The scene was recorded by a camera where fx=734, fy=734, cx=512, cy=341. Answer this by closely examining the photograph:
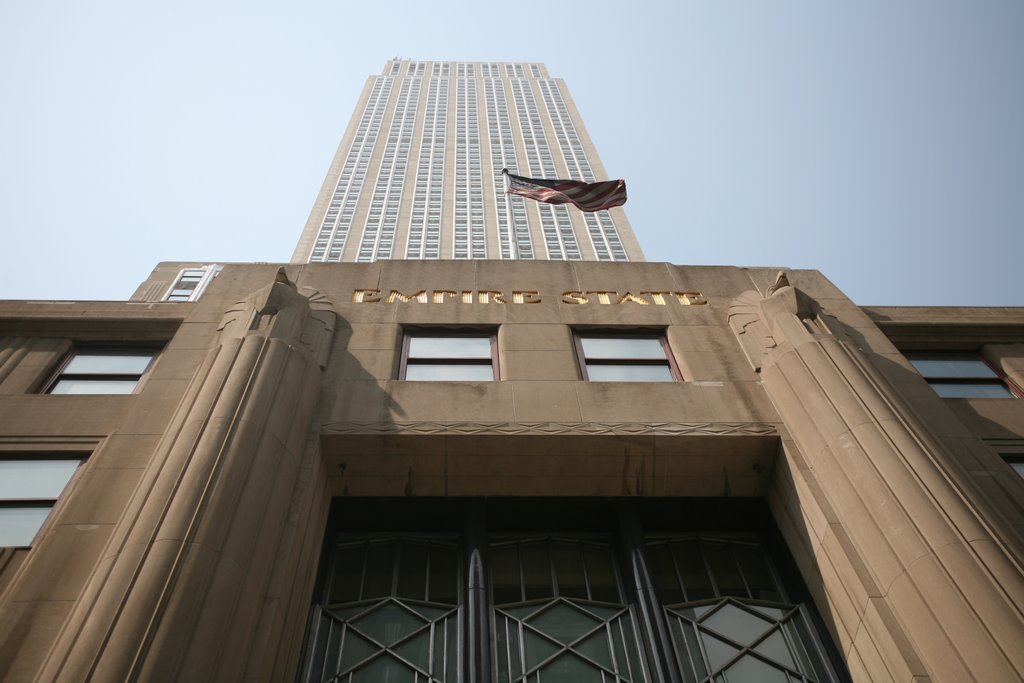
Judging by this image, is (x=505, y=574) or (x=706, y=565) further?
(x=706, y=565)

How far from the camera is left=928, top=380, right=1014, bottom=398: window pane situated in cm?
1628

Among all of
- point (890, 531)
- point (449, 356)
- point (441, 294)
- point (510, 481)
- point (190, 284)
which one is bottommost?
point (890, 531)

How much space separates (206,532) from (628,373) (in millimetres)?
9150

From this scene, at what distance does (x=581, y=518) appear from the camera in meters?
14.0

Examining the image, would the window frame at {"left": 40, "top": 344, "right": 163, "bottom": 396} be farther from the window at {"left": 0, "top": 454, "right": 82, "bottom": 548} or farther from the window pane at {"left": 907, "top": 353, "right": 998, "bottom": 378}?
the window pane at {"left": 907, "top": 353, "right": 998, "bottom": 378}

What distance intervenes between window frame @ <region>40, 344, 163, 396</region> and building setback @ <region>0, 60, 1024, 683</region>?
0.23 feet

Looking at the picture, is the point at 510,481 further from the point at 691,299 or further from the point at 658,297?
the point at 691,299

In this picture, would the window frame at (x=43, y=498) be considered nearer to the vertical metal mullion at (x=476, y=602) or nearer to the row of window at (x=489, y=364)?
the row of window at (x=489, y=364)

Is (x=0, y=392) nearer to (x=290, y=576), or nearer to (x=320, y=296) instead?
(x=320, y=296)

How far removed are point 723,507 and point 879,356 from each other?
4.96m

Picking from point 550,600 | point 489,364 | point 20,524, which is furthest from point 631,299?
point 20,524

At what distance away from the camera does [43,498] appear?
Result: 11633mm

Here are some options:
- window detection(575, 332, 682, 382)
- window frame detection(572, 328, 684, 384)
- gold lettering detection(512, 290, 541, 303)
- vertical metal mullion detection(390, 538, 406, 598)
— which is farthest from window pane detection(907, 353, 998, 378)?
vertical metal mullion detection(390, 538, 406, 598)

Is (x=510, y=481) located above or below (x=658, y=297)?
below
